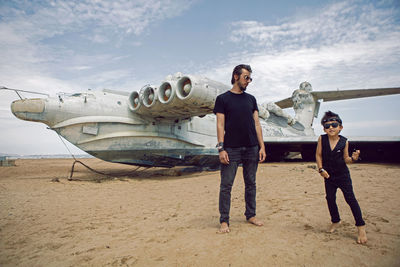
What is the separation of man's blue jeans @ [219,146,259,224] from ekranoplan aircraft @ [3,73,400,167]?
3.93 meters

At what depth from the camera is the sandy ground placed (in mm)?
1853

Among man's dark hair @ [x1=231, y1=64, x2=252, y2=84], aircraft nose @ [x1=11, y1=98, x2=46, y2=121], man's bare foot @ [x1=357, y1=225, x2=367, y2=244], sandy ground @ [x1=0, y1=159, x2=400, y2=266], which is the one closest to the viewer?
sandy ground @ [x1=0, y1=159, x2=400, y2=266]

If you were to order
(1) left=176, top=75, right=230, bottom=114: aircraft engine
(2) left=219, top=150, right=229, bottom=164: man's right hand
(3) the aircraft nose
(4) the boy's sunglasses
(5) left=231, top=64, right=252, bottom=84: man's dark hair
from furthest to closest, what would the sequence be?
(3) the aircraft nose
(1) left=176, top=75, right=230, bottom=114: aircraft engine
(5) left=231, top=64, right=252, bottom=84: man's dark hair
(2) left=219, top=150, right=229, bottom=164: man's right hand
(4) the boy's sunglasses

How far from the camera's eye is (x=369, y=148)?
416 inches

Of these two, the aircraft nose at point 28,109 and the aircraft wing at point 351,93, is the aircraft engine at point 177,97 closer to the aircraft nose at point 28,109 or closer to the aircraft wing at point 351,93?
the aircraft nose at point 28,109

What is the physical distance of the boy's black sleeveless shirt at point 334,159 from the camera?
7.25 feet

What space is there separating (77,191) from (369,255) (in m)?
5.51

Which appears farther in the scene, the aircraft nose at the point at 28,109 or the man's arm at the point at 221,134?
the aircraft nose at the point at 28,109

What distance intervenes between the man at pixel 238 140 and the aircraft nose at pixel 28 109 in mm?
6319

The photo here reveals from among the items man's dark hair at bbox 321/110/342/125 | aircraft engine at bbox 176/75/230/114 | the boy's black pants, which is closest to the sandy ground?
the boy's black pants

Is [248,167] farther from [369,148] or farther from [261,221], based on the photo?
[369,148]

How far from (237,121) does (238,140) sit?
0.21m

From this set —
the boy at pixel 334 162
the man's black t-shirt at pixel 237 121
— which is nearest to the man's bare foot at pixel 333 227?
the boy at pixel 334 162

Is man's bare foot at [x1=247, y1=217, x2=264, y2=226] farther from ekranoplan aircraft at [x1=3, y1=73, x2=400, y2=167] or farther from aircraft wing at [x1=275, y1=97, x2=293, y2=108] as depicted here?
aircraft wing at [x1=275, y1=97, x2=293, y2=108]
